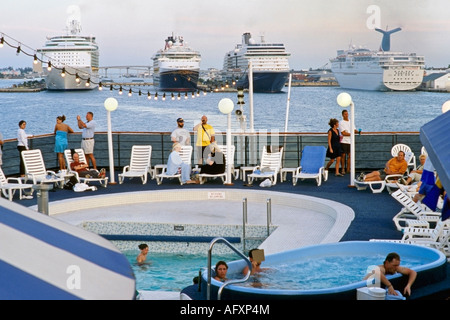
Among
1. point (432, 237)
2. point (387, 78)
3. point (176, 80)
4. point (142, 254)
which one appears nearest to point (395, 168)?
point (432, 237)

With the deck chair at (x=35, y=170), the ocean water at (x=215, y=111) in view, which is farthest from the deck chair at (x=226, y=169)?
the ocean water at (x=215, y=111)

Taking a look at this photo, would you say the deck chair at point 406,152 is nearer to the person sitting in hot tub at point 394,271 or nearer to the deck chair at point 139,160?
the deck chair at point 139,160

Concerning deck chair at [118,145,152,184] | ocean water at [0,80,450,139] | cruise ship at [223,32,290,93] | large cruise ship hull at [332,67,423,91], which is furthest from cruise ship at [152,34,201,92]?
deck chair at [118,145,152,184]

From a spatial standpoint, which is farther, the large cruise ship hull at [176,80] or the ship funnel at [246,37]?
the ship funnel at [246,37]

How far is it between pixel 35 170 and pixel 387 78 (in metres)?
76.8

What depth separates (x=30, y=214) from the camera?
317 cm

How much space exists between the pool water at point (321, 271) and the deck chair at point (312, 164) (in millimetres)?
4451

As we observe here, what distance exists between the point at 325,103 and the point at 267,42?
374 inches

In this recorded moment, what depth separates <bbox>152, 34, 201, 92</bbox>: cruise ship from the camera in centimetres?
7581

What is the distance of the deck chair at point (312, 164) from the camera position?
38.3 feet

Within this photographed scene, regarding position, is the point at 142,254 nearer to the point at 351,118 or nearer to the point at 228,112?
the point at 228,112

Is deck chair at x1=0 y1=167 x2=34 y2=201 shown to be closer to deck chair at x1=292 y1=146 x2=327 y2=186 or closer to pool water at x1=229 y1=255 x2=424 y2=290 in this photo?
deck chair at x1=292 y1=146 x2=327 y2=186

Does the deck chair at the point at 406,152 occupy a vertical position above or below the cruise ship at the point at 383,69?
below

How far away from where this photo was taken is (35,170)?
11359mm
